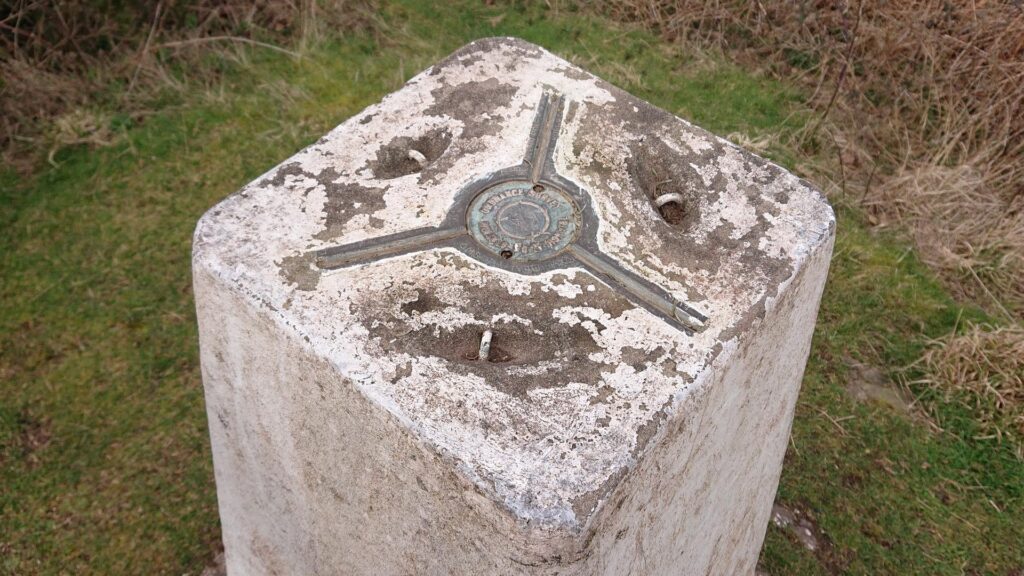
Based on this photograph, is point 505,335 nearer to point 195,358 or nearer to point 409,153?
point 409,153

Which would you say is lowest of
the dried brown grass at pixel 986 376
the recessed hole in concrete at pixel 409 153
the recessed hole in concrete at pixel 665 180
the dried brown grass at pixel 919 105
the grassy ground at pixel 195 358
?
the grassy ground at pixel 195 358

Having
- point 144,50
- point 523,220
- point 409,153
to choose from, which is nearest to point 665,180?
point 523,220

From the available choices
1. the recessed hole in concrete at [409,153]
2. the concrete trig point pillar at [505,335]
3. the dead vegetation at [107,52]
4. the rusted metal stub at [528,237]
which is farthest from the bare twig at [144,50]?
the rusted metal stub at [528,237]

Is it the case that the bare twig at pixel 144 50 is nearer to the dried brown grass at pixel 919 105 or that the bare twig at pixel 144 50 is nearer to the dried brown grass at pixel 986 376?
the dried brown grass at pixel 919 105

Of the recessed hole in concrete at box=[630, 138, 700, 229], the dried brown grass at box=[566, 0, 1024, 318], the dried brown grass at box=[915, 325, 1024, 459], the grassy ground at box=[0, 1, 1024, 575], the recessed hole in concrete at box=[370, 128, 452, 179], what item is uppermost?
the recessed hole in concrete at box=[630, 138, 700, 229]

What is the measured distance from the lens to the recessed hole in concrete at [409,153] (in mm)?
2537

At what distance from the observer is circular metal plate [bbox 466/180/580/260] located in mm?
2305

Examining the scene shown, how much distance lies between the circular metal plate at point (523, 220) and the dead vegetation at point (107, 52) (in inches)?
116

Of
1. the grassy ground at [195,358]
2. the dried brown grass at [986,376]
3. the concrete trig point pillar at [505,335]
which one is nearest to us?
the concrete trig point pillar at [505,335]

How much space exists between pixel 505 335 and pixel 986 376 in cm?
263

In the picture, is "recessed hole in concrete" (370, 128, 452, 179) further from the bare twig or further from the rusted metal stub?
the bare twig

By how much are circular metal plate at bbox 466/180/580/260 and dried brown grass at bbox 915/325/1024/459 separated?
87.8 inches

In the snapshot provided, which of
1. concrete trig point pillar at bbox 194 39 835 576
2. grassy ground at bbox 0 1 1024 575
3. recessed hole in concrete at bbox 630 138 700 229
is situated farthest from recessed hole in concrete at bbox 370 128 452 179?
grassy ground at bbox 0 1 1024 575

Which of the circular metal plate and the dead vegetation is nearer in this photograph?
the circular metal plate
